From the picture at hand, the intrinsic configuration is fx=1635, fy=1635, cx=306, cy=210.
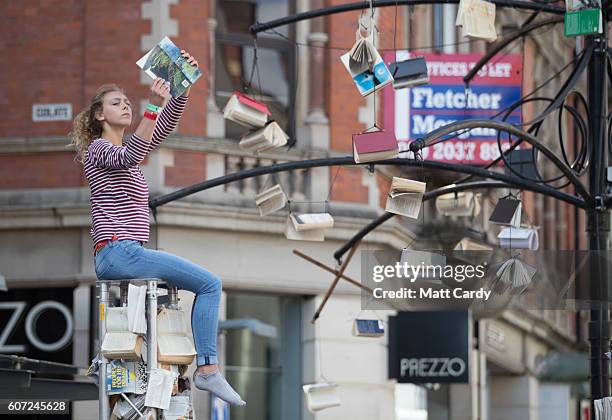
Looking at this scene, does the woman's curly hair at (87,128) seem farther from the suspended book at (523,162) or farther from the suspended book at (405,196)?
the suspended book at (523,162)

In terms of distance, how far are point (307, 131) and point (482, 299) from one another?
760cm

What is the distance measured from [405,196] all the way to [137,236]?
111 inches

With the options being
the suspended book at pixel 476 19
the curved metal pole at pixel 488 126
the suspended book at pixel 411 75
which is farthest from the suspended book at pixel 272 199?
the suspended book at pixel 476 19

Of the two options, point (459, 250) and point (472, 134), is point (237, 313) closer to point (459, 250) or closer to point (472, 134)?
point (472, 134)

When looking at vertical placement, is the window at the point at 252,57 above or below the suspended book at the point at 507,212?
above

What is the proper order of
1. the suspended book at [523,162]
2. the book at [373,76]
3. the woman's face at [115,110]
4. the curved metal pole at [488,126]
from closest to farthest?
the woman's face at [115,110], the book at [373,76], the curved metal pole at [488,126], the suspended book at [523,162]

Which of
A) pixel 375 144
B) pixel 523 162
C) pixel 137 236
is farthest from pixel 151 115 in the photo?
pixel 523 162

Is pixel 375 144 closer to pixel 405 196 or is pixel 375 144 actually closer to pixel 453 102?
pixel 405 196

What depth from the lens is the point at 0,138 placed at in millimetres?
19172

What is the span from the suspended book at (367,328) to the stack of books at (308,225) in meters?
2.66

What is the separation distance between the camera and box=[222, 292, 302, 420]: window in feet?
64.3

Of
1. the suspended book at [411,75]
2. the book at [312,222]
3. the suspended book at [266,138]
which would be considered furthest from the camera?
the suspended book at [411,75]

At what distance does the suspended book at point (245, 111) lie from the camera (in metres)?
12.9

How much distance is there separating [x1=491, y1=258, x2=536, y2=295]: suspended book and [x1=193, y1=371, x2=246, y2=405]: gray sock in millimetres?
3330
